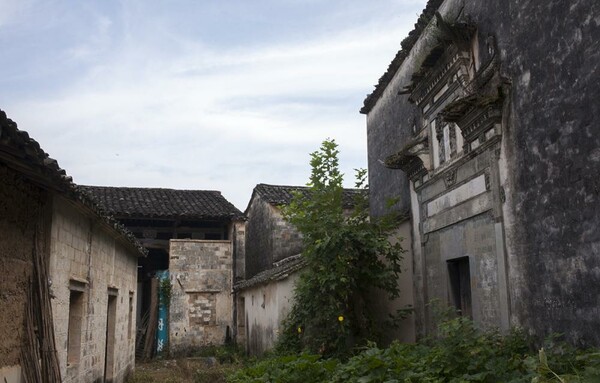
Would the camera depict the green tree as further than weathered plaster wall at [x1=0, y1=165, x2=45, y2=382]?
Yes

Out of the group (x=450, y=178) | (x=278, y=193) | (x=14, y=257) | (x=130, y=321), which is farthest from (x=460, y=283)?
(x=278, y=193)

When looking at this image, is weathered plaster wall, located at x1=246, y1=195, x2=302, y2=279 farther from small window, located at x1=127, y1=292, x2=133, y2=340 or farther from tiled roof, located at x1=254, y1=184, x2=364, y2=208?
small window, located at x1=127, y1=292, x2=133, y2=340

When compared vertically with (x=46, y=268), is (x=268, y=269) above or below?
above

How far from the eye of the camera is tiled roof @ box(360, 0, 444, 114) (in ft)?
31.3

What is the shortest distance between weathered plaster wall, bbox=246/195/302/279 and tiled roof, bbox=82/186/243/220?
1.11 meters

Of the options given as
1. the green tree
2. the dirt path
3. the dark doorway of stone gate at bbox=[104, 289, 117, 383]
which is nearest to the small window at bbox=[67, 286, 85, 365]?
the dark doorway of stone gate at bbox=[104, 289, 117, 383]

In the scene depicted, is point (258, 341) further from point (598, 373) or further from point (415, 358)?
point (598, 373)

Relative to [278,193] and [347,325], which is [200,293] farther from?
[347,325]

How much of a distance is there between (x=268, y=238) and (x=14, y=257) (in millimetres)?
15368

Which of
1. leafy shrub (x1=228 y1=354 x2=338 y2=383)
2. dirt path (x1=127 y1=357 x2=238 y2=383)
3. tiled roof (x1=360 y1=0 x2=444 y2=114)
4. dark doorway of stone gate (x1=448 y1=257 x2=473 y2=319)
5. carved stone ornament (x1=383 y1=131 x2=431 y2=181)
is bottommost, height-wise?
dirt path (x1=127 y1=357 x2=238 y2=383)

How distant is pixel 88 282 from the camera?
906 centimetres

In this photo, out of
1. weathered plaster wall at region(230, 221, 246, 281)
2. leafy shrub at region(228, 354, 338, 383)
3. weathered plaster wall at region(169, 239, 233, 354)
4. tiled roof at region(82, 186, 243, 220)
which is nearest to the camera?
leafy shrub at region(228, 354, 338, 383)

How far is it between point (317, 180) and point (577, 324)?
602 centimetres

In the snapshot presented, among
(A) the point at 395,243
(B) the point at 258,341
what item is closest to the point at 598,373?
(A) the point at 395,243
